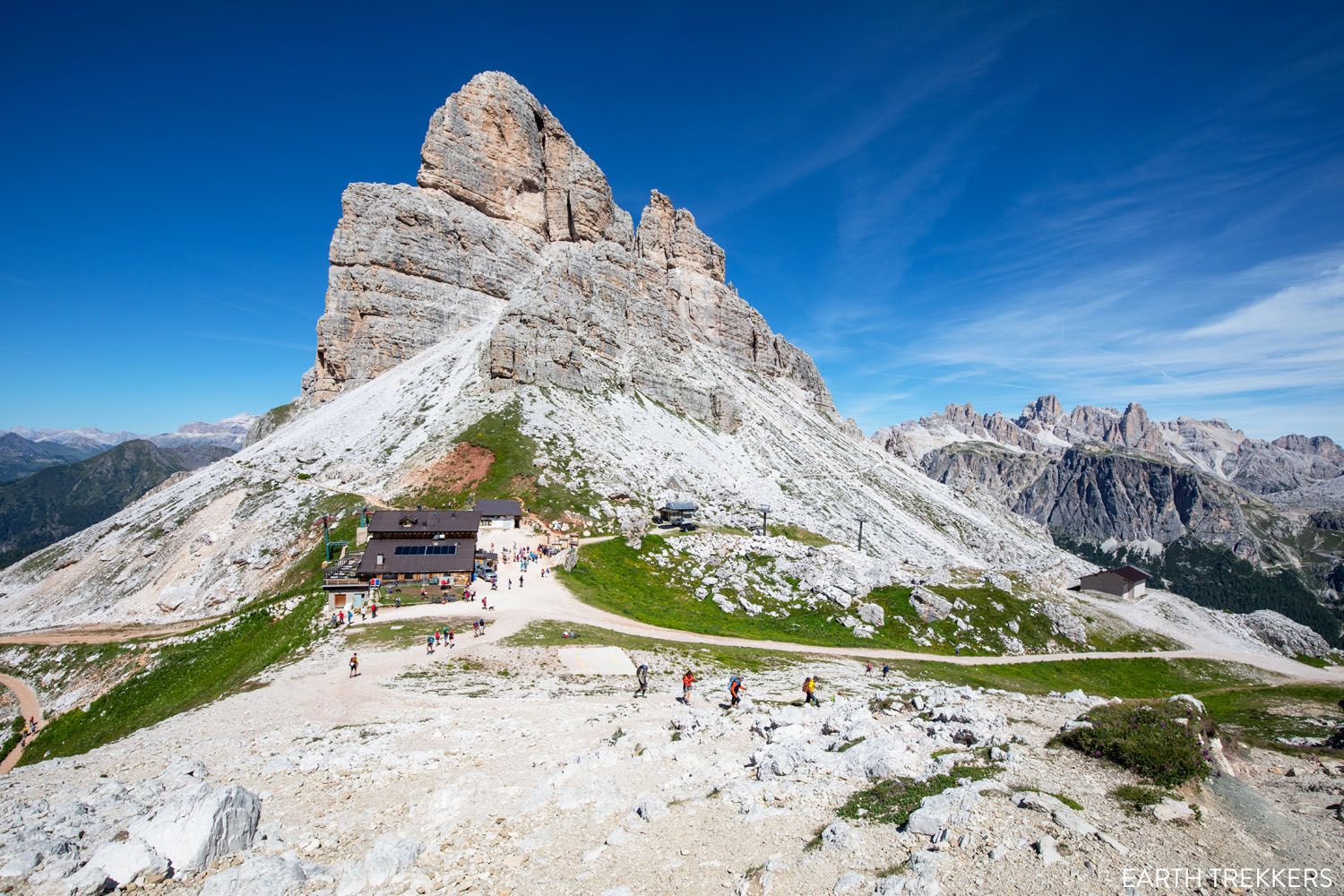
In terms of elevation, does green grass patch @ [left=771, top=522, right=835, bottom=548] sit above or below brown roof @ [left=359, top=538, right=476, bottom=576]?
above

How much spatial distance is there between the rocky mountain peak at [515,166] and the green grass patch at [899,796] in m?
136

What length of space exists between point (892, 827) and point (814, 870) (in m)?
2.37

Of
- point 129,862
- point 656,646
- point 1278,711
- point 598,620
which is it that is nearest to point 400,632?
point 598,620

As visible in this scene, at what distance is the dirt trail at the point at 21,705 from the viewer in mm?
32906

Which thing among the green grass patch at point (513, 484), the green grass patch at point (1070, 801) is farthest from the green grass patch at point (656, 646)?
the green grass patch at point (513, 484)

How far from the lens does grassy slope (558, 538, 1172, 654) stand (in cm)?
4475

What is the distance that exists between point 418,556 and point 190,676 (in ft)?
49.0

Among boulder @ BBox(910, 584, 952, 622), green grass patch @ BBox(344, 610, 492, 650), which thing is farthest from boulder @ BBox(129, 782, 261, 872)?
boulder @ BBox(910, 584, 952, 622)

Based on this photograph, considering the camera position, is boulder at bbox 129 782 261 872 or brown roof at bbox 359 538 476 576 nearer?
boulder at bbox 129 782 261 872

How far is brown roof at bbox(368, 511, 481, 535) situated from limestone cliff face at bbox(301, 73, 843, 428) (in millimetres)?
40826

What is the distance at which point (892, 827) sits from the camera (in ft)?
38.5

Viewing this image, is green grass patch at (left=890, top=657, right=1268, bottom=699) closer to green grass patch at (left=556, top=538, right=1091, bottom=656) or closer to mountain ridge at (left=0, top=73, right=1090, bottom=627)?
green grass patch at (left=556, top=538, right=1091, bottom=656)

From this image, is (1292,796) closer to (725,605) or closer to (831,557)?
(725,605)

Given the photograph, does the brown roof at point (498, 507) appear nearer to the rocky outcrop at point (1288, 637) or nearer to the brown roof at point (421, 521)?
the brown roof at point (421, 521)
